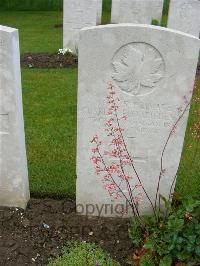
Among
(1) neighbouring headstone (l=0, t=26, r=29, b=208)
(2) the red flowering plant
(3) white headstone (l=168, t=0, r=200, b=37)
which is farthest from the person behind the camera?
(3) white headstone (l=168, t=0, r=200, b=37)

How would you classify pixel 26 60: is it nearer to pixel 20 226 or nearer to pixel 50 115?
pixel 50 115

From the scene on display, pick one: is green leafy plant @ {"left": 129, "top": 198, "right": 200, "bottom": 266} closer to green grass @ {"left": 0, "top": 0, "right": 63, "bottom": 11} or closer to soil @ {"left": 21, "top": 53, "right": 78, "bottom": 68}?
soil @ {"left": 21, "top": 53, "right": 78, "bottom": 68}

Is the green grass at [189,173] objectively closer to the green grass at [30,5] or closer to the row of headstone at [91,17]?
the row of headstone at [91,17]

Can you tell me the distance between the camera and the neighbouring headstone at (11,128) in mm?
2973

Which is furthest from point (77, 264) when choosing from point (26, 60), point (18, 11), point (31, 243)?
point (18, 11)

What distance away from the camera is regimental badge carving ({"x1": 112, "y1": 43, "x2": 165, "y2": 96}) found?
2932 millimetres

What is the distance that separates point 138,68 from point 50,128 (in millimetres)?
2622

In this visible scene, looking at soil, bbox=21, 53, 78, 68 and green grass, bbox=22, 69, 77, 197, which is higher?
soil, bbox=21, 53, 78, 68

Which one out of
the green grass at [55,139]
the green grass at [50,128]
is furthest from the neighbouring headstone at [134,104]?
the green grass at [50,128]

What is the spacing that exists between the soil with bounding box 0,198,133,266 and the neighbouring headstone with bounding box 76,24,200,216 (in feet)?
0.62

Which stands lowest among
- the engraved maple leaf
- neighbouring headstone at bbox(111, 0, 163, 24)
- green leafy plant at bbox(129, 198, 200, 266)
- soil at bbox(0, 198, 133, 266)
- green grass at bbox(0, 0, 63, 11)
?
soil at bbox(0, 198, 133, 266)

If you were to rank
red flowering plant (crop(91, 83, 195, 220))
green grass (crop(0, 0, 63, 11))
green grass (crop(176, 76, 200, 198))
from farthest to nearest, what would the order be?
green grass (crop(0, 0, 63, 11)) < green grass (crop(176, 76, 200, 198)) < red flowering plant (crop(91, 83, 195, 220))

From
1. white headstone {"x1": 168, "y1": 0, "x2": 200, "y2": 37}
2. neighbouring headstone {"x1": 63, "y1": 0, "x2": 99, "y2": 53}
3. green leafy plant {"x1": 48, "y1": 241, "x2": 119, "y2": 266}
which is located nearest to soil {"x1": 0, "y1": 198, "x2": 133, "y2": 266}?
green leafy plant {"x1": 48, "y1": 241, "x2": 119, "y2": 266}

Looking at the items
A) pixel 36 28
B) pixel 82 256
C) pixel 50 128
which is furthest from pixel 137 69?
pixel 36 28
